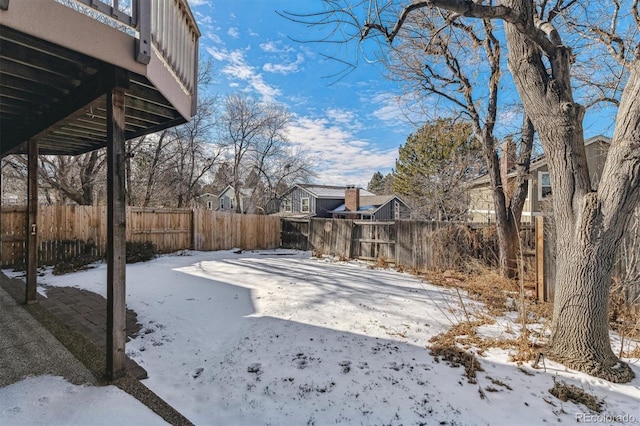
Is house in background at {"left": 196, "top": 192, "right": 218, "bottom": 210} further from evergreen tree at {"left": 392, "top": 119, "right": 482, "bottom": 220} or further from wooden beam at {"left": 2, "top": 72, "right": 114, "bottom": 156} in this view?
wooden beam at {"left": 2, "top": 72, "right": 114, "bottom": 156}

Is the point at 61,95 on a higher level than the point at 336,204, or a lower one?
higher

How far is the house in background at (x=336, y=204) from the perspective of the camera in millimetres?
23141

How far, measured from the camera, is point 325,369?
287cm

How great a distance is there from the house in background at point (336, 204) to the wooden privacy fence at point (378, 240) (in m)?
10.7

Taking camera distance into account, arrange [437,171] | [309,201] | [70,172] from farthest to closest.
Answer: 1. [309,201]
2. [437,171]
3. [70,172]

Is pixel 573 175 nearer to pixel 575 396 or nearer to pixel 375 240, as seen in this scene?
pixel 575 396

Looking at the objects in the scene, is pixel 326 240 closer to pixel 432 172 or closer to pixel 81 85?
pixel 432 172

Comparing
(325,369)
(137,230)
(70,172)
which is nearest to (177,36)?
(325,369)

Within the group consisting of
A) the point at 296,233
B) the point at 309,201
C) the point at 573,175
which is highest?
the point at 309,201

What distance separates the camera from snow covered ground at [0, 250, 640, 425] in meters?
2.25

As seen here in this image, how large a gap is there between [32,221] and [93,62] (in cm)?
317

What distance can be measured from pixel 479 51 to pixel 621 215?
5.57 m

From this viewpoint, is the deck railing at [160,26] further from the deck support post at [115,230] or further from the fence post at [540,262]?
the fence post at [540,262]

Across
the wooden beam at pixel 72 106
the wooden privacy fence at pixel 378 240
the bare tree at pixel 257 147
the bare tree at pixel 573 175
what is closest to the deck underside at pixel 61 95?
the wooden beam at pixel 72 106
